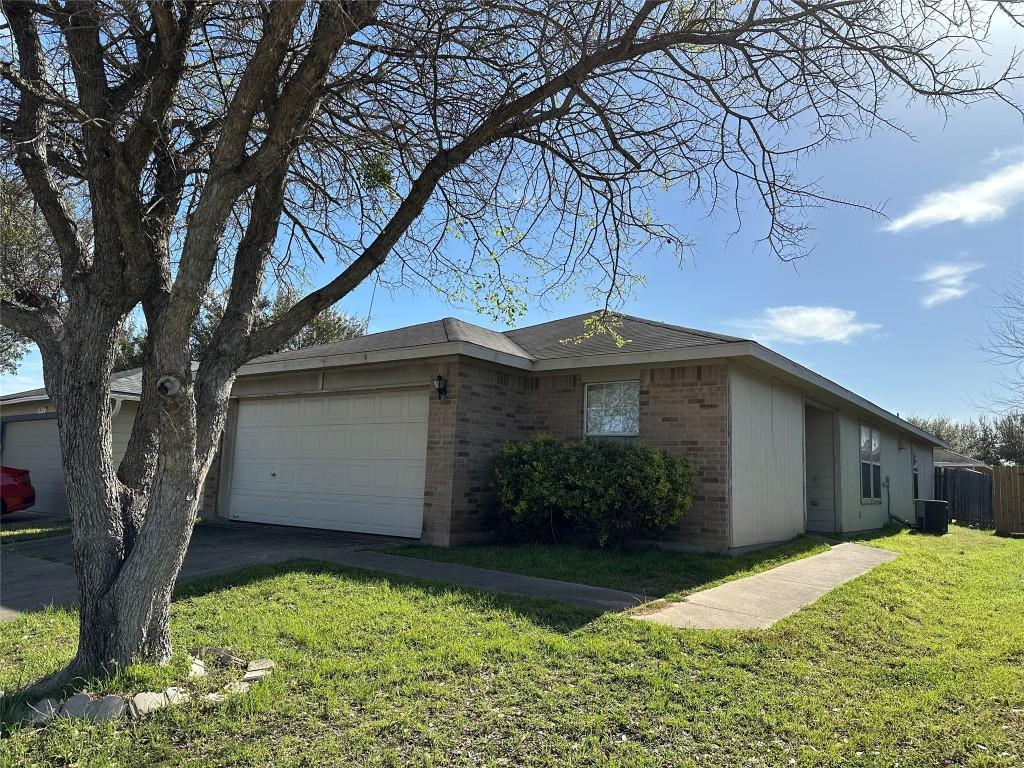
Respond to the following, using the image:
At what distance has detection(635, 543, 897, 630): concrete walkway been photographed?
5930 mm

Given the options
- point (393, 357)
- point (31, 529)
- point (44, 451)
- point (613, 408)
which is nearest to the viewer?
point (393, 357)

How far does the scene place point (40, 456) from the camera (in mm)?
16375

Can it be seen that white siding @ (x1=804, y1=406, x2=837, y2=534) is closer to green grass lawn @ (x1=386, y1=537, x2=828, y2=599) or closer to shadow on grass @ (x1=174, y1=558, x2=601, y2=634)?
green grass lawn @ (x1=386, y1=537, x2=828, y2=599)

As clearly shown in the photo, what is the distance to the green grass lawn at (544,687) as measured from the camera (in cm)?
347

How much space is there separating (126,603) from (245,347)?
1.70m

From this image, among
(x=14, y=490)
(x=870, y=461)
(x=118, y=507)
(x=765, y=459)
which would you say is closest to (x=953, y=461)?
(x=870, y=461)

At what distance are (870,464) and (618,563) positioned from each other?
11375 millimetres

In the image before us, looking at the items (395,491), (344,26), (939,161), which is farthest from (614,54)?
(395,491)

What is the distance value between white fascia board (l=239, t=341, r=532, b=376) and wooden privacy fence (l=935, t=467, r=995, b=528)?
19.6 meters

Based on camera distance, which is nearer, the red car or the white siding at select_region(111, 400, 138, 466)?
the red car

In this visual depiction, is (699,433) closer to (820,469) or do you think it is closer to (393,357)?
(393,357)

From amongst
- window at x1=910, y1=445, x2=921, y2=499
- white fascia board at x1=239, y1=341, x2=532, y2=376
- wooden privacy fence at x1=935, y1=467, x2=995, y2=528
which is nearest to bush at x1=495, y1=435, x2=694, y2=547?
white fascia board at x1=239, y1=341, x2=532, y2=376

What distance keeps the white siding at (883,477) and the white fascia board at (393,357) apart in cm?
835

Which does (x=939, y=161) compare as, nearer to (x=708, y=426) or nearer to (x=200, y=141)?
(x=708, y=426)
